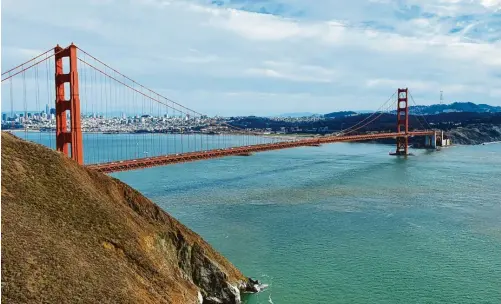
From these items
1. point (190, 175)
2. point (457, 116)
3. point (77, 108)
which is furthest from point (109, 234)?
point (457, 116)

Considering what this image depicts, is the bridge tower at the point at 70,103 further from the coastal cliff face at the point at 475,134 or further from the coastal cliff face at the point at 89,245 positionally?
the coastal cliff face at the point at 475,134

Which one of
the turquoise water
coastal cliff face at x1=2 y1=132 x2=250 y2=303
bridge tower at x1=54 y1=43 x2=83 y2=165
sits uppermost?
bridge tower at x1=54 y1=43 x2=83 y2=165

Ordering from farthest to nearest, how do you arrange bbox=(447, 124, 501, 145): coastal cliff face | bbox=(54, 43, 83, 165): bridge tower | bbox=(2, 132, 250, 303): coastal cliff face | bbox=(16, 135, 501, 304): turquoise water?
bbox=(447, 124, 501, 145): coastal cliff face < bbox=(54, 43, 83, 165): bridge tower < bbox=(16, 135, 501, 304): turquoise water < bbox=(2, 132, 250, 303): coastal cliff face

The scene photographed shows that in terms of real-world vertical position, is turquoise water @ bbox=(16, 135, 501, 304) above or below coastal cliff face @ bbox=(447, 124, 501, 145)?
below

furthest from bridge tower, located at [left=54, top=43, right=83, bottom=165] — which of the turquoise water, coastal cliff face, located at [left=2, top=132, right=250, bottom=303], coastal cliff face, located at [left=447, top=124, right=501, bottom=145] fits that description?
coastal cliff face, located at [left=447, top=124, right=501, bottom=145]

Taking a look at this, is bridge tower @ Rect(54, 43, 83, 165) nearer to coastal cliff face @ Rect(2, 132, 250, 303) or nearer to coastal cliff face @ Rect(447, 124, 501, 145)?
coastal cliff face @ Rect(2, 132, 250, 303)

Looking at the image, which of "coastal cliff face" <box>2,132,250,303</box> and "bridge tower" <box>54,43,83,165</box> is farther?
"bridge tower" <box>54,43,83,165</box>

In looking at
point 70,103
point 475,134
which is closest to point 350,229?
point 70,103
